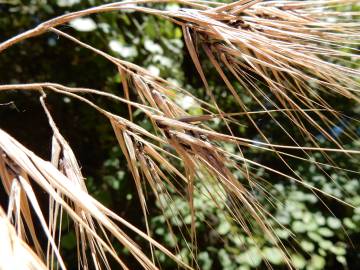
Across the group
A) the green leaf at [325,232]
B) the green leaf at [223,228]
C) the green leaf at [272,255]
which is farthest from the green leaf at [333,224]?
the green leaf at [223,228]

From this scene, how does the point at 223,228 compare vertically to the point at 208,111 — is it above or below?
below

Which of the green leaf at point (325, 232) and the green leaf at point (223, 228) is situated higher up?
the green leaf at point (223, 228)

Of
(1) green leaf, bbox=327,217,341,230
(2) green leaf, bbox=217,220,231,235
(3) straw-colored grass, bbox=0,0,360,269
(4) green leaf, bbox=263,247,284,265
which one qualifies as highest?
(3) straw-colored grass, bbox=0,0,360,269

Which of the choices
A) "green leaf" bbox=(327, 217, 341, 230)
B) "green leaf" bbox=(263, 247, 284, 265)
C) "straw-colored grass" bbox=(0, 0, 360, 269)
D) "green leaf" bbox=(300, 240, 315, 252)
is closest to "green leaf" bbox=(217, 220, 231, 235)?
"green leaf" bbox=(263, 247, 284, 265)

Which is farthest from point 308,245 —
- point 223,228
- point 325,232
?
point 223,228

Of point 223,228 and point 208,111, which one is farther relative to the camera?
point 223,228

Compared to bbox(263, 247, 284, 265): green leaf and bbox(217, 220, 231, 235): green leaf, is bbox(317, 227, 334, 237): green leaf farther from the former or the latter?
bbox(217, 220, 231, 235): green leaf

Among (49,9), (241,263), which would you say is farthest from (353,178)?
(49,9)

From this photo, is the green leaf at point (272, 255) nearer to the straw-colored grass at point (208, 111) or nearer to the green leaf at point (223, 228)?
the green leaf at point (223, 228)

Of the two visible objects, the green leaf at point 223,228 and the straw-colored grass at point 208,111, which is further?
the green leaf at point 223,228

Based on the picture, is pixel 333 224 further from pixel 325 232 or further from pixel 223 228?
pixel 223 228

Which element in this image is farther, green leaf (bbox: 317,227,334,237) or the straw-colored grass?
green leaf (bbox: 317,227,334,237)
